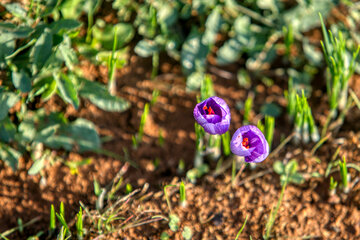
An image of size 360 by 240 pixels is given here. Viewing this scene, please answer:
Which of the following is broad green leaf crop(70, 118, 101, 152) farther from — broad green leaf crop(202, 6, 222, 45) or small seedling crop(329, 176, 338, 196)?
small seedling crop(329, 176, 338, 196)

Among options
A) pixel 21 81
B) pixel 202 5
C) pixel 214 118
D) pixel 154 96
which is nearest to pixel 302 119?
pixel 214 118

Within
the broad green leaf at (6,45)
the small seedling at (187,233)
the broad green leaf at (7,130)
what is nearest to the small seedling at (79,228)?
the small seedling at (187,233)

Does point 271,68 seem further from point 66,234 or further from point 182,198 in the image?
point 66,234

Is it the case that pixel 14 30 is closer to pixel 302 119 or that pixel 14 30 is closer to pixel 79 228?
pixel 79 228

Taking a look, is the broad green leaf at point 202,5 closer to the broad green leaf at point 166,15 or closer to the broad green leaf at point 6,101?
the broad green leaf at point 166,15

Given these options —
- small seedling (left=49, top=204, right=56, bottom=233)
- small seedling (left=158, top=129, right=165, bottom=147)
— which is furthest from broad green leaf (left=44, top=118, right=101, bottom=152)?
small seedling (left=49, top=204, right=56, bottom=233)

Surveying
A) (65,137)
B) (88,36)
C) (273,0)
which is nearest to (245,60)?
(273,0)
